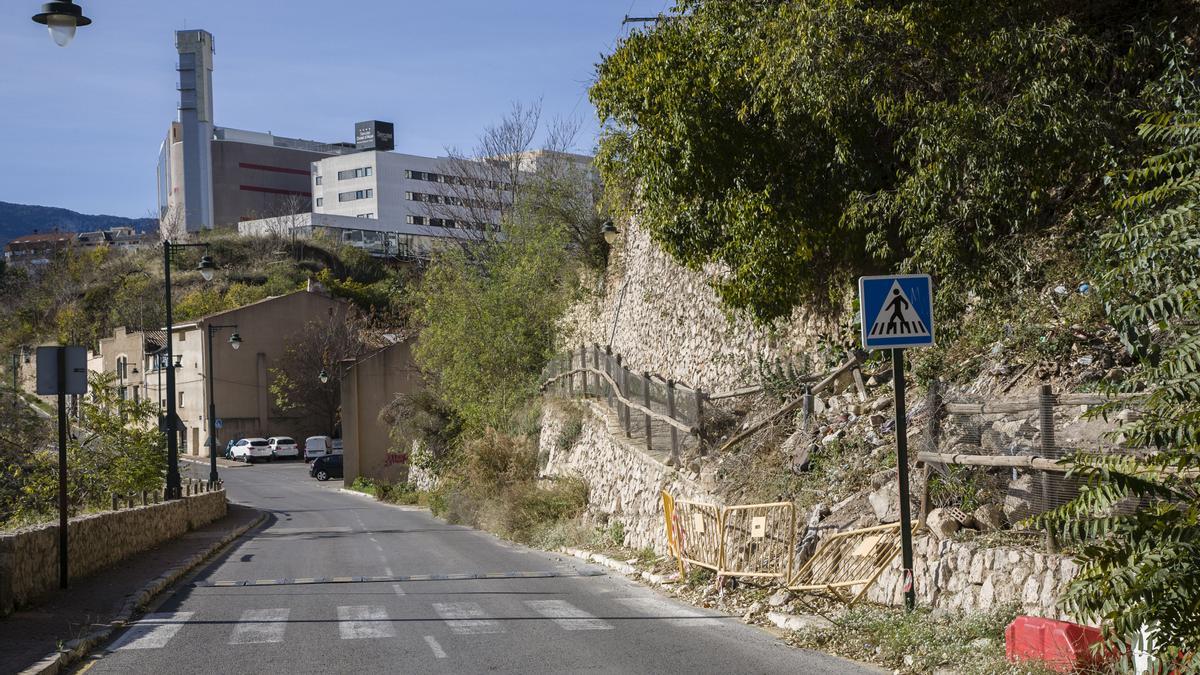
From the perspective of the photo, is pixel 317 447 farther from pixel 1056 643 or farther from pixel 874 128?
pixel 1056 643

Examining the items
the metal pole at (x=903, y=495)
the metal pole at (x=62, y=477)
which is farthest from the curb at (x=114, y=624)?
the metal pole at (x=903, y=495)

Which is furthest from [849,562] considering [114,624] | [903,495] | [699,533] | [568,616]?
[114,624]

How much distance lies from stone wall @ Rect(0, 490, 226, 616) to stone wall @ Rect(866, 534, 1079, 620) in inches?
377

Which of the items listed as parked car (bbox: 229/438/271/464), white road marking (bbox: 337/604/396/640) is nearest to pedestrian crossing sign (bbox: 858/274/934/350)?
white road marking (bbox: 337/604/396/640)

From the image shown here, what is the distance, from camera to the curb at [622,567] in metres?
15.2

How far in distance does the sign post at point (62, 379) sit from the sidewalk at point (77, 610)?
0.65m

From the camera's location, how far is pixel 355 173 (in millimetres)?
111438

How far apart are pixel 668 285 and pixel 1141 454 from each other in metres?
21.2

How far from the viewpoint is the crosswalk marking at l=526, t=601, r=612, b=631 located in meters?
11.5

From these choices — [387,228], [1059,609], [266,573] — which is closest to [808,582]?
[1059,609]

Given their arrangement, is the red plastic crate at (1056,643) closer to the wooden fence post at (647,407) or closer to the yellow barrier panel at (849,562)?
the yellow barrier panel at (849,562)

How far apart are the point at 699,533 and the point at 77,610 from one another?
7731 millimetres

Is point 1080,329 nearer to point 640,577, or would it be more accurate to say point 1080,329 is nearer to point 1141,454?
point 1141,454

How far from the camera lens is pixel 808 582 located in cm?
1208
